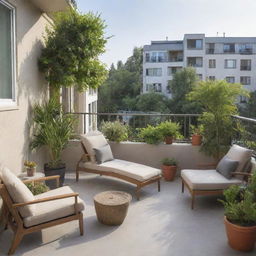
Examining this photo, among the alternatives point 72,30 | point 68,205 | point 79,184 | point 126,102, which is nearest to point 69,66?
A: point 72,30

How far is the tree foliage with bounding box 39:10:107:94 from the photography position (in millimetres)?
5258

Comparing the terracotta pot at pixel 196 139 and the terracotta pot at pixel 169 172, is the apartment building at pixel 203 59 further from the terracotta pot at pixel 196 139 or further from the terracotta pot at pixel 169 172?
the terracotta pot at pixel 169 172

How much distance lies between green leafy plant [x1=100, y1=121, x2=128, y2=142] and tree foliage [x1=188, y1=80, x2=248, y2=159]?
172cm

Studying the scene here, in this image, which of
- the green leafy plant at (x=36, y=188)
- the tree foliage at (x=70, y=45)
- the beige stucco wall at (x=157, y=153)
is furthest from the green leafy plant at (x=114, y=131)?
the green leafy plant at (x=36, y=188)

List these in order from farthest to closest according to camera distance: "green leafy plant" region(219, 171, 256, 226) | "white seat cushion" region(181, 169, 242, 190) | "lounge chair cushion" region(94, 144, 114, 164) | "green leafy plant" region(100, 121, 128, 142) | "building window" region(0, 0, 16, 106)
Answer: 1. "green leafy plant" region(100, 121, 128, 142)
2. "lounge chair cushion" region(94, 144, 114, 164)
3. "white seat cushion" region(181, 169, 242, 190)
4. "building window" region(0, 0, 16, 106)
5. "green leafy plant" region(219, 171, 256, 226)

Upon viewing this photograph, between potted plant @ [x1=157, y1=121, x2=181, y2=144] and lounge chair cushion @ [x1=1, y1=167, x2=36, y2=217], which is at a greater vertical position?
potted plant @ [x1=157, y1=121, x2=181, y2=144]

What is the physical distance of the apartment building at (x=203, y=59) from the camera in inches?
1307

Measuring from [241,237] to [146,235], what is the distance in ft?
3.59

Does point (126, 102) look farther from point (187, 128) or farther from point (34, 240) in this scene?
point (34, 240)

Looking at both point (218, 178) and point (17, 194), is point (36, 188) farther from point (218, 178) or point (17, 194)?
point (218, 178)

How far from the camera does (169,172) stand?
18.9 feet

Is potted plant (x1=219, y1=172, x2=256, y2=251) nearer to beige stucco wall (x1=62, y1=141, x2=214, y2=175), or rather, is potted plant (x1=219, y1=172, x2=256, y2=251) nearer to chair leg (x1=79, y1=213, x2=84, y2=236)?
chair leg (x1=79, y1=213, x2=84, y2=236)

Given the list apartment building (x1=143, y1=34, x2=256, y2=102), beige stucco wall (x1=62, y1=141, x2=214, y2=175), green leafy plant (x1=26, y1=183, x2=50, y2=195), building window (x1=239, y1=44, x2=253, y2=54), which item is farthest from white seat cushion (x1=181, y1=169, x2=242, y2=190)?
building window (x1=239, y1=44, x2=253, y2=54)

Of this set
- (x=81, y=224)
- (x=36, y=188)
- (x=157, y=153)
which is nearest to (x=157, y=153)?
(x=157, y=153)
